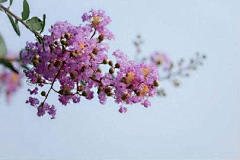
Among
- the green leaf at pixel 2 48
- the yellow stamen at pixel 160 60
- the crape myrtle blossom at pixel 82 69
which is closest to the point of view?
the green leaf at pixel 2 48

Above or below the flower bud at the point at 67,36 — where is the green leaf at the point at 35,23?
above

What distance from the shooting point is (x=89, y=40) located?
5.60ft

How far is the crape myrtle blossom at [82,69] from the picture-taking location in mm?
1630

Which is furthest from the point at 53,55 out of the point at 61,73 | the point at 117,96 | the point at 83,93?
the point at 117,96

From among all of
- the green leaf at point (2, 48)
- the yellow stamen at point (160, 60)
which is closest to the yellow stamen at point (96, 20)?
the green leaf at point (2, 48)

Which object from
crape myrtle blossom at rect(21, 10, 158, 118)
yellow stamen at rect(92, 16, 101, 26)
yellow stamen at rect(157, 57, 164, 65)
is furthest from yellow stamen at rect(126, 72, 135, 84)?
yellow stamen at rect(157, 57, 164, 65)

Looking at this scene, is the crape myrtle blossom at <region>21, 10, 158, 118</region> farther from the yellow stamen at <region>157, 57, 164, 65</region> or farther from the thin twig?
the yellow stamen at <region>157, 57, 164, 65</region>

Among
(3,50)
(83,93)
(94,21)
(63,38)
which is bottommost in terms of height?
(3,50)

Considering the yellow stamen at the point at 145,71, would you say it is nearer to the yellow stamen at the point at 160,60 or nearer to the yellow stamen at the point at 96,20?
the yellow stamen at the point at 96,20

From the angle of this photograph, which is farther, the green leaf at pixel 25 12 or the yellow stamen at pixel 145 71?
the green leaf at pixel 25 12

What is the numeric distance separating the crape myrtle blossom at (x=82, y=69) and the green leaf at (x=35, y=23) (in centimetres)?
16

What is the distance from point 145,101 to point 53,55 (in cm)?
42

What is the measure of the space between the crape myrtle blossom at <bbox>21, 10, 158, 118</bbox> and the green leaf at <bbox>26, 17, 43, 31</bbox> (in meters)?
0.16

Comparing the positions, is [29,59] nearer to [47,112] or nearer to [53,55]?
[53,55]
